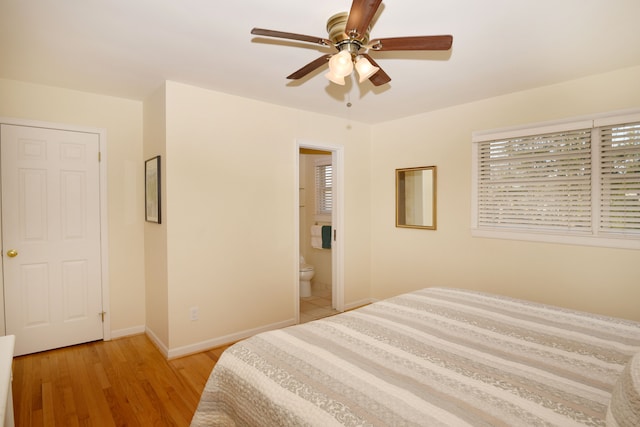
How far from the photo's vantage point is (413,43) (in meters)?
1.60

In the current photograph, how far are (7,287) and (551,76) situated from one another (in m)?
4.86

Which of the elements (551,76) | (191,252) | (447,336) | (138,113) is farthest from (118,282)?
(551,76)

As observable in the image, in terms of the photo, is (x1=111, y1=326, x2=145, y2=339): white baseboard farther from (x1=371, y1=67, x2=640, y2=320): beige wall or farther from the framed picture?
(x1=371, y1=67, x2=640, y2=320): beige wall

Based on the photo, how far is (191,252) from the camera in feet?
9.72

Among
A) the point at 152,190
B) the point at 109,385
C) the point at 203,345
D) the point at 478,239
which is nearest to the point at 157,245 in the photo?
the point at 152,190

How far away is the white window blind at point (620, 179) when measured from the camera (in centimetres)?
253

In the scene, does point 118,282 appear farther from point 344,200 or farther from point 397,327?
point 397,327

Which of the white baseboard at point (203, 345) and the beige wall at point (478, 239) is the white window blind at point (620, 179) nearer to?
the beige wall at point (478, 239)

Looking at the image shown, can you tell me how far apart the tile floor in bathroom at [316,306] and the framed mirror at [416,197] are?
1.40m

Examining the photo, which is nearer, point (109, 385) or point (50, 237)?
point (109, 385)

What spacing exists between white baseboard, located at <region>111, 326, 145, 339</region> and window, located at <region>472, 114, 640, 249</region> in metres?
3.60

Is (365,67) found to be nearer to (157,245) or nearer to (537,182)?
(537,182)

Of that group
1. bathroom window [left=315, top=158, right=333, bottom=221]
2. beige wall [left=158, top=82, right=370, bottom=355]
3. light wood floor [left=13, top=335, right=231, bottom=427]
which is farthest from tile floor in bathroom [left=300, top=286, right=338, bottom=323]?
light wood floor [left=13, top=335, right=231, bottom=427]

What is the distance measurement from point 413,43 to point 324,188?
3.61 m
